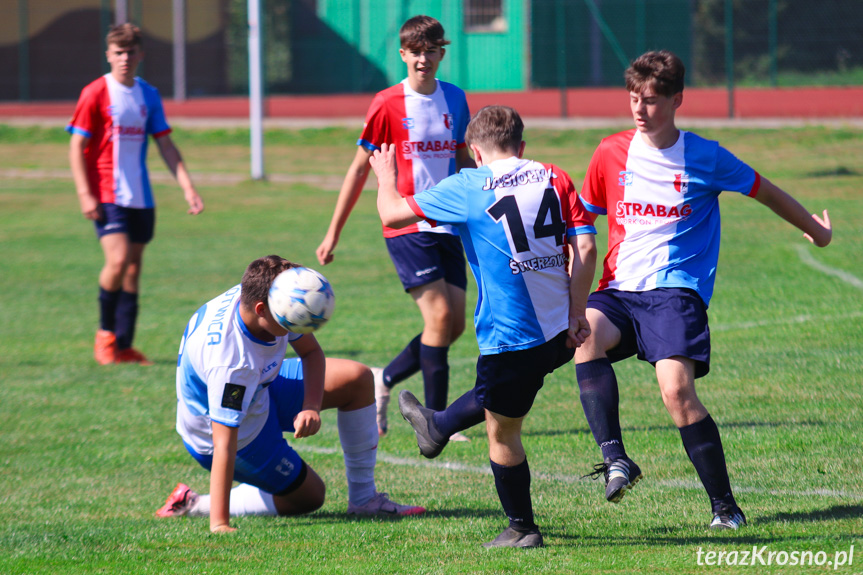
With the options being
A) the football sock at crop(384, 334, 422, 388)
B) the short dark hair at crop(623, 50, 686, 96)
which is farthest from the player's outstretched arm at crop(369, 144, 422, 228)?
the football sock at crop(384, 334, 422, 388)

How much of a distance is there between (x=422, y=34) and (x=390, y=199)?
6.30 feet

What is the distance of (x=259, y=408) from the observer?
15.4 feet

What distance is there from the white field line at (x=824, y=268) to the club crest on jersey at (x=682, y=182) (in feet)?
21.4

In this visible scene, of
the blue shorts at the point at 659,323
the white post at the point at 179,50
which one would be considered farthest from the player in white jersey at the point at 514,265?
the white post at the point at 179,50

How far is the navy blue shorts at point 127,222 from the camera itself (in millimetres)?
8523

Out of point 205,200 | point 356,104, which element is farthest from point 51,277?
point 356,104

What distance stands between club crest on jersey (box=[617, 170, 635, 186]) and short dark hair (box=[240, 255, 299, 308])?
151cm

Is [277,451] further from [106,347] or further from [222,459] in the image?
[106,347]

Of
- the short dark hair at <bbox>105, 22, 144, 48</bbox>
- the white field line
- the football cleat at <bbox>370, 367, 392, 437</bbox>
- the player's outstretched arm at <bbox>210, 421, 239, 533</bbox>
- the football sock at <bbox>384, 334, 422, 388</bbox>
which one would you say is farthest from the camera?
the white field line

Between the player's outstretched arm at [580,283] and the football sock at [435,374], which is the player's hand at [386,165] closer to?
the player's outstretched arm at [580,283]

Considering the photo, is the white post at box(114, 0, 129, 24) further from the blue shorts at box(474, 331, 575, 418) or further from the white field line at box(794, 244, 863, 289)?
the blue shorts at box(474, 331, 575, 418)

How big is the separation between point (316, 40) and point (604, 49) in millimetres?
9855

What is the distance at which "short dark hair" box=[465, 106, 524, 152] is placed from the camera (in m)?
4.07

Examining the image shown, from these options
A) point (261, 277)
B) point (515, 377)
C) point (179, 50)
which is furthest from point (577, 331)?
point (179, 50)
